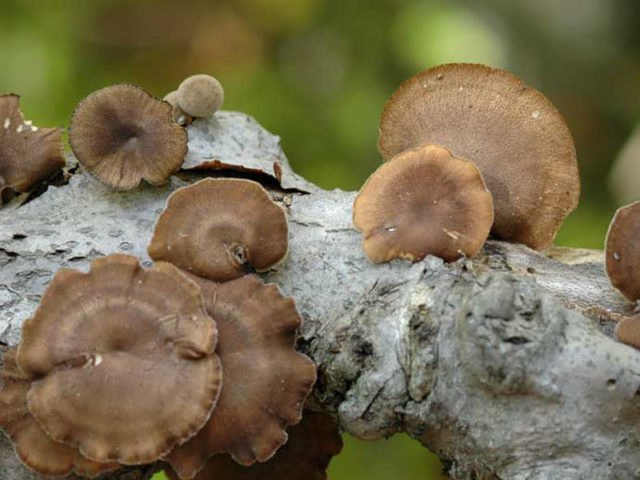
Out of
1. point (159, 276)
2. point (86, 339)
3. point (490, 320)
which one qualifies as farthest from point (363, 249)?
point (86, 339)

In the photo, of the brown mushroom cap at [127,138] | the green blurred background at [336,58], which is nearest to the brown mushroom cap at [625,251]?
the brown mushroom cap at [127,138]

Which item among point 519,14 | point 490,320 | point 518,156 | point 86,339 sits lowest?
point 86,339

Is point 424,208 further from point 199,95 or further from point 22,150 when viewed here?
point 22,150

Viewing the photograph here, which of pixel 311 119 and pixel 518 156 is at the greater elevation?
pixel 518 156

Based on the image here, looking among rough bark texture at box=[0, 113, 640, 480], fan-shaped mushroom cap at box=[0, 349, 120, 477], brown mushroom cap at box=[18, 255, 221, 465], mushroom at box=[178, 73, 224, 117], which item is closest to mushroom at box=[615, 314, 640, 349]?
rough bark texture at box=[0, 113, 640, 480]

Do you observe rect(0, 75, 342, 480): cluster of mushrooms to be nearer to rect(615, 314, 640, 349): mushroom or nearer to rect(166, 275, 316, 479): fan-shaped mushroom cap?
rect(166, 275, 316, 479): fan-shaped mushroom cap

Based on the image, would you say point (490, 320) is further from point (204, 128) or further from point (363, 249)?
point (204, 128)
